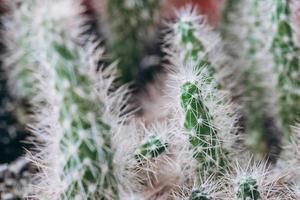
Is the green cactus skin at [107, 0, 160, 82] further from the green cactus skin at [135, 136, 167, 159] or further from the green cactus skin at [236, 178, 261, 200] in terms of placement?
the green cactus skin at [236, 178, 261, 200]

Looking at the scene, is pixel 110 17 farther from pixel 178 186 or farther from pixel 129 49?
pixel 178 186

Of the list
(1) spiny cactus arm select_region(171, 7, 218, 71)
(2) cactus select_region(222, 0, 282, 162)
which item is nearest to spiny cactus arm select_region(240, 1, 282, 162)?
(2) cactus select_region(222, 0, 282, 162)

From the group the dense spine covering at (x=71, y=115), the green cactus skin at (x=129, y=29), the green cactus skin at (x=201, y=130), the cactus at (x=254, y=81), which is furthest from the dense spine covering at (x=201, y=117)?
the green cactus skin at (x=129, y=29)

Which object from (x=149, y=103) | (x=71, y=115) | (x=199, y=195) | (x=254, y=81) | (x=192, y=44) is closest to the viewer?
(x=71, y=115)

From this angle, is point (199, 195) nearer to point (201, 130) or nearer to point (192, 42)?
point (201, 130)

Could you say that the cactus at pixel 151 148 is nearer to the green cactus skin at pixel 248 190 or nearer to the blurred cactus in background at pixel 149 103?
the blurred cactus in background at pixel 149 103

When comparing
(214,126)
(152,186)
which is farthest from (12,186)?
(214,126)

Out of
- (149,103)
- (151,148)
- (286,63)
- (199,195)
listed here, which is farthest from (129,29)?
(199,195)
